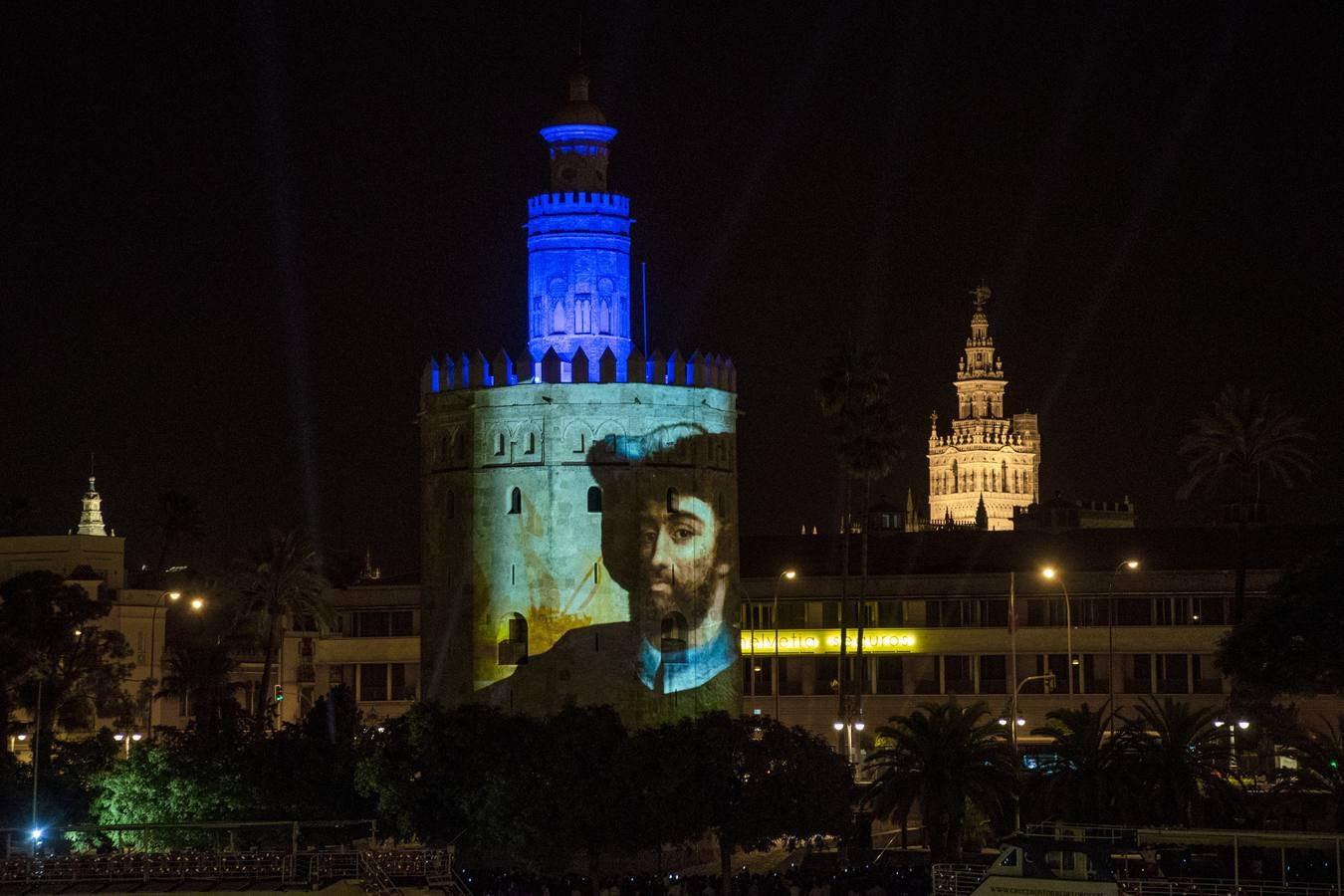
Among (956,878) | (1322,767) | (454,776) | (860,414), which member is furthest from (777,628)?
(956,878)

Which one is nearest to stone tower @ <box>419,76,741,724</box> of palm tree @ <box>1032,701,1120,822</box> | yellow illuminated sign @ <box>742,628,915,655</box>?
palm tree @ <box>1032,701,1120,822</box>

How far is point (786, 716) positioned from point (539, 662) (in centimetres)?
3247

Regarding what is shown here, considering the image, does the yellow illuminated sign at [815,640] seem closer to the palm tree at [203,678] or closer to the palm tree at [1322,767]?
the palm tree at [203,678]

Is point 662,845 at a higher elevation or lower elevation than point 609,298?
lower

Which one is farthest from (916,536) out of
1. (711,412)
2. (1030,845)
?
(1030,845)

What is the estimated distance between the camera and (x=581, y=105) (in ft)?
248

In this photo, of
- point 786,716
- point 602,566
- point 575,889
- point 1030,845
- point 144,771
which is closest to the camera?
point 1030,845

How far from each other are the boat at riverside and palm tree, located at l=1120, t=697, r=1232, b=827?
206cm

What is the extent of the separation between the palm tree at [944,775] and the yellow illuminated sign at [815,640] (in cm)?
3969

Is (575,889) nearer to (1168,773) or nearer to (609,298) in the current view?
(1168,773)

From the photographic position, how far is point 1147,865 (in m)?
55.9


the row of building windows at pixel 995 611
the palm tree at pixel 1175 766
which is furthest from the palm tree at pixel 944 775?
the row of building windows at pixel 995 611

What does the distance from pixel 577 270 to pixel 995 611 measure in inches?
1350

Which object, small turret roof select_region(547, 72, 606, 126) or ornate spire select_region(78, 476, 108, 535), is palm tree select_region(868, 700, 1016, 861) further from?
ornate spire select_region(78, 476, 108, 535)
